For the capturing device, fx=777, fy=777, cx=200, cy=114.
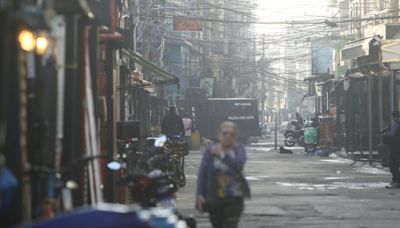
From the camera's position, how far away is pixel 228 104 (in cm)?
5419

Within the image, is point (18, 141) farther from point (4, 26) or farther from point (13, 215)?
point (4, 26)

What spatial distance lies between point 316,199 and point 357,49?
1580cm

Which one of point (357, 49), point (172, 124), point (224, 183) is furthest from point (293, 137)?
point (224, 183)

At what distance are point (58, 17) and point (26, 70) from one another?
4.10ft

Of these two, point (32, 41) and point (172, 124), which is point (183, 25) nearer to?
point (172, 124)

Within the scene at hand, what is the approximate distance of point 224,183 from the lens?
841cm

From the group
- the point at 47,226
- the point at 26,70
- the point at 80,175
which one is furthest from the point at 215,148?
the point at 47,226

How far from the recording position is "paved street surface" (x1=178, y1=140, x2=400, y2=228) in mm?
13016

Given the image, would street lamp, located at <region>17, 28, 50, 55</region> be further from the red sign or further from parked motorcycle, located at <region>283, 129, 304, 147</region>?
parked motorcycle, located at <region>283, 129, 304, 147</region>

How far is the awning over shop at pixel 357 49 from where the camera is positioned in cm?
2984

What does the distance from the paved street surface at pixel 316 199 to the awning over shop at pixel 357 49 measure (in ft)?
18.1

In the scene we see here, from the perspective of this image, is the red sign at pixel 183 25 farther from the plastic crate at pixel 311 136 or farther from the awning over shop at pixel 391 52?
the awning over shop at pixel 391 52

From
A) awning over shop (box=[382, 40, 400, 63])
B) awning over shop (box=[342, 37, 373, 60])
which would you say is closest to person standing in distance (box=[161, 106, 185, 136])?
awning over shop (box=[382, 40, 400, 63])

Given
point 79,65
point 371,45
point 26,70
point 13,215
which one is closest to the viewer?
point 13,215
